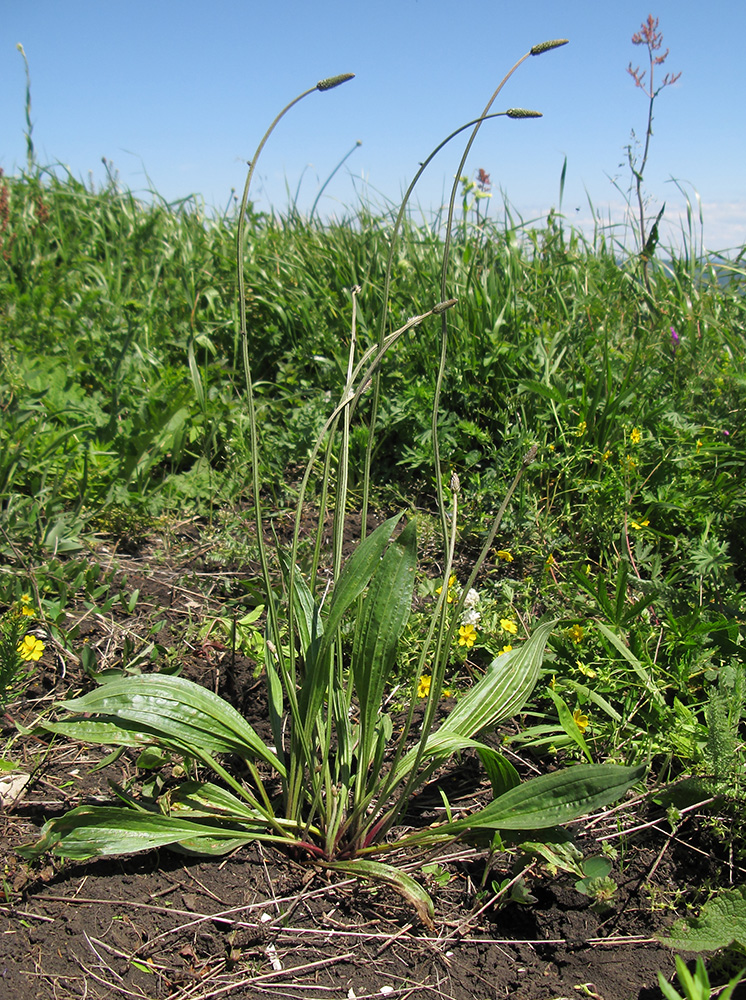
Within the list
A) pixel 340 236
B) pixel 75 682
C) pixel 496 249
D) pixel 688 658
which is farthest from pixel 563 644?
pixel 340 236

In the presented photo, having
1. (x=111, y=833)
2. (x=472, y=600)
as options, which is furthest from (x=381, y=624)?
(x=472, y=600)

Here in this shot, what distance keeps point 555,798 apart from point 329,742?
1.46 feet

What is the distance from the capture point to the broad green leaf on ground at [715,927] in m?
1.17

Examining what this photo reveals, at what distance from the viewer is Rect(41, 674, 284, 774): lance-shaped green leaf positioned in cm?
133

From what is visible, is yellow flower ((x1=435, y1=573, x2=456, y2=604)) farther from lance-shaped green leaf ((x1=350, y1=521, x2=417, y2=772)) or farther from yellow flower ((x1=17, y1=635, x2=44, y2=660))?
yellow flower ((x1=17, y1=635, x2=44, y2=660))

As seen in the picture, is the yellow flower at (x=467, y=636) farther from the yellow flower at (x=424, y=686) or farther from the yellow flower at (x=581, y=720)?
the yellow flower at (x=581, y=720)

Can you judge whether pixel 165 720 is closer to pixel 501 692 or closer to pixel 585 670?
pixel 501 692

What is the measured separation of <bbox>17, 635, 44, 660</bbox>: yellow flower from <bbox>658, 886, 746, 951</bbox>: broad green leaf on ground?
1414 millimetres

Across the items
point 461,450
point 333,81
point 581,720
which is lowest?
point 581,720

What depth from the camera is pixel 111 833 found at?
49.9 inches

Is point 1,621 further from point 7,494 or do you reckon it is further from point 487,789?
point 487,789

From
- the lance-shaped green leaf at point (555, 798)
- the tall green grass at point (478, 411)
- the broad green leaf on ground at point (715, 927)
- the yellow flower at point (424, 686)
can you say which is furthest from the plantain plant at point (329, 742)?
the tall green grass at point (478, 411)

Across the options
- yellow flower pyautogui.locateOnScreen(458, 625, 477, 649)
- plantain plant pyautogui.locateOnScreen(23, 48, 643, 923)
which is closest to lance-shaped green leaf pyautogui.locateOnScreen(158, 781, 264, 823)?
plantain plant pyautogui.locateOnScreen(23, 48, 643, 923)

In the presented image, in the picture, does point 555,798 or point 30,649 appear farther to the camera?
point 30,649
